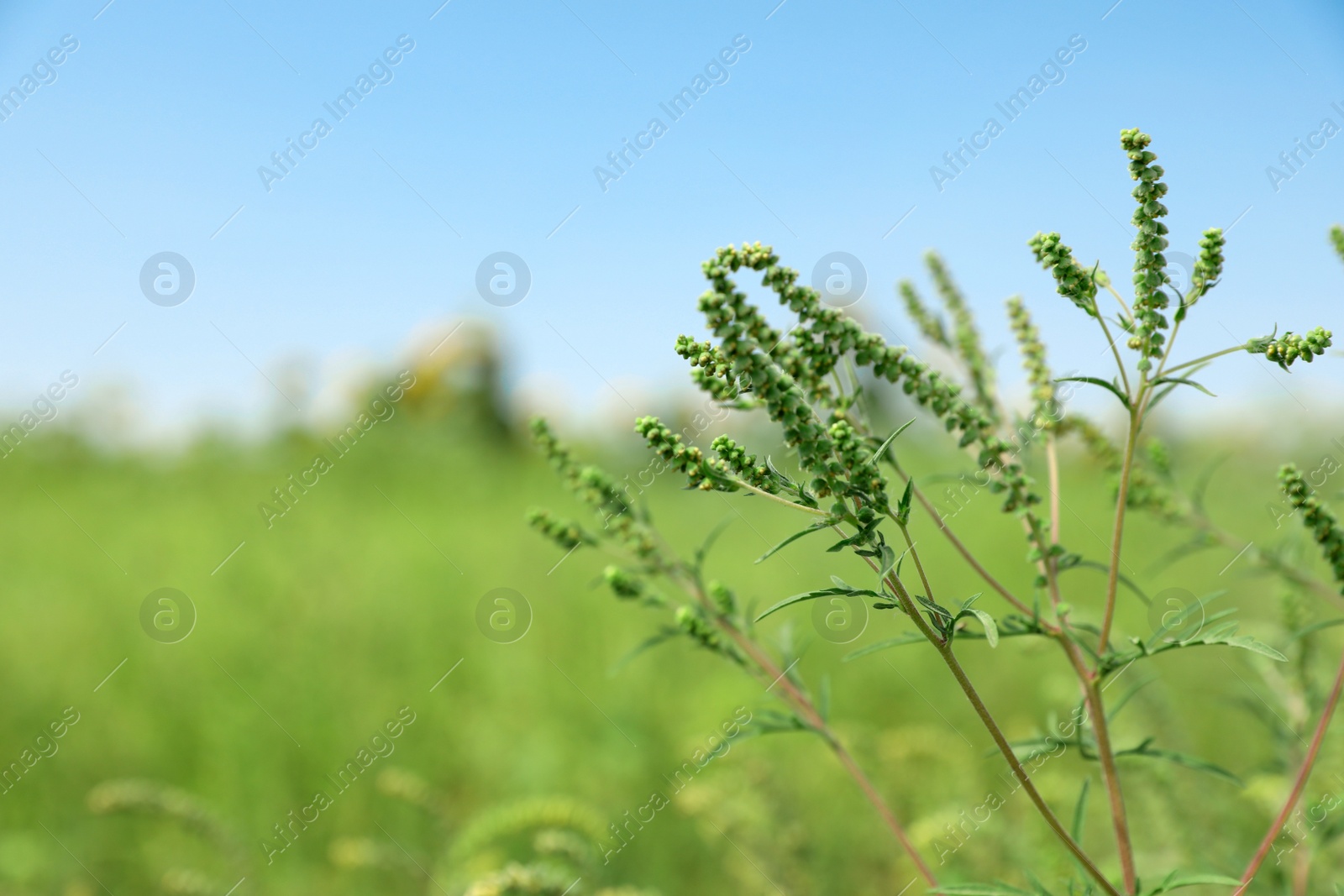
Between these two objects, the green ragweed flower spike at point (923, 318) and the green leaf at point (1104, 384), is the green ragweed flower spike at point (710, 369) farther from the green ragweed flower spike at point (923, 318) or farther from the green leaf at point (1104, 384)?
the green ragweed flower spike at point (923, 318)

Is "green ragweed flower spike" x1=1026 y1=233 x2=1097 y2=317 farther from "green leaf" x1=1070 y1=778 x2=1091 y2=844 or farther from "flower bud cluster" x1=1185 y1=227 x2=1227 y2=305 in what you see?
"green leaf" x1=1070 y1=778 x2=1091 y2=844

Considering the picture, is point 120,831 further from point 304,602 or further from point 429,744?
point 304,602

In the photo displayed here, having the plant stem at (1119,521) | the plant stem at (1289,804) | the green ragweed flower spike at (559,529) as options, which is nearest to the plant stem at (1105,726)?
the plant stem at (1119,521)

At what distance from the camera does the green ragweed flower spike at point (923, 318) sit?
1.82m

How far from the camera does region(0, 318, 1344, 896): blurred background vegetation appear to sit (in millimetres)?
2613

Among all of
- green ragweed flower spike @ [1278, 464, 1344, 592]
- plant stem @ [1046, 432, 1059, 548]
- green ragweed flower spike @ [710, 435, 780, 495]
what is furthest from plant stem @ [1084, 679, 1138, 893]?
green ragweed flower spike @ [710, 435, 780, 495]

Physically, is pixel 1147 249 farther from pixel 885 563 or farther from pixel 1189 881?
pixel 1189 881

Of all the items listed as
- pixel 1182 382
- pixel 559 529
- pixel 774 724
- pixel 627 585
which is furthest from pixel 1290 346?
pixel 559 529

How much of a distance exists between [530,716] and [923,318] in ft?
12.0

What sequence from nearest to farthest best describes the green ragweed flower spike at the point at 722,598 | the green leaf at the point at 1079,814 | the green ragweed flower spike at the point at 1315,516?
the green ragweed flower spike at the point at 1315,516, the green leaf at the point at 1079,814, the green ragweed flower spike at the point at 722,598

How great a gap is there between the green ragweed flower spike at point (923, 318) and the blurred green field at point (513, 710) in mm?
303

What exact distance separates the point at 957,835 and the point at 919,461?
6907 millimetres

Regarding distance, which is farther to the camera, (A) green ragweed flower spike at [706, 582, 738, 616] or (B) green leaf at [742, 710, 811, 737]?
(A) green ragweed flower spike at [706, 582, 738, 616]

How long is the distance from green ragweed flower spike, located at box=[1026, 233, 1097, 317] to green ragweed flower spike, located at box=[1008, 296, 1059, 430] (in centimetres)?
50
